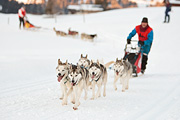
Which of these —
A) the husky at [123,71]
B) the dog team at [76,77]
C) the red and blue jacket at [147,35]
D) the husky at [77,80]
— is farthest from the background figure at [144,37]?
the husky at [77,80]

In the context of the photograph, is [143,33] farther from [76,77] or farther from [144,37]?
[76,77]

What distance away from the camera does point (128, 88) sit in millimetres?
5332

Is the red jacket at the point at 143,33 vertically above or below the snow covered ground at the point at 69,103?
above

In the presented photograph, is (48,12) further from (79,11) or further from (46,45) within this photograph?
(46,45)

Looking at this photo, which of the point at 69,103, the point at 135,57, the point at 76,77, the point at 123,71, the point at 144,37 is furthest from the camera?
the point at 144,37

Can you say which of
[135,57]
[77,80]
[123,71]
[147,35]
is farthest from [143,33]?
[77,80]

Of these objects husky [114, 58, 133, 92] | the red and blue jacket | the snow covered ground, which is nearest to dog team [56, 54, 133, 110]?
husky [114, 58, 133, 92]

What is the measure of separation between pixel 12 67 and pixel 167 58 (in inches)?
267

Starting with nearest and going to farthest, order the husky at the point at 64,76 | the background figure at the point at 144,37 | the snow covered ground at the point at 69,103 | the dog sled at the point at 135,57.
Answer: the snow covered ground at the point at 69,103
the husky at the point at 64,76
the dog sled at the point at 135,57
the background figure at the point at 144,37

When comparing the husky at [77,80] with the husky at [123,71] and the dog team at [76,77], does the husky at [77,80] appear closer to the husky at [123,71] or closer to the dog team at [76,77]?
the dog team at [76,77]

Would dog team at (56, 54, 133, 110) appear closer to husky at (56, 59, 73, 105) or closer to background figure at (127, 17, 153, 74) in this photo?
husky at (56, 59, 73, 105)

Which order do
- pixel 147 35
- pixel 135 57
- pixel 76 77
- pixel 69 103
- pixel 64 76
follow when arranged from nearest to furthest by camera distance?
pixel 76 77
pixel 64 76
pixel 69 103
pixel 135 57
pixel 147 35

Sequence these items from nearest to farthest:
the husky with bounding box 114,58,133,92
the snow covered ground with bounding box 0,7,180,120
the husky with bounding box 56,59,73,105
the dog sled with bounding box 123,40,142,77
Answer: the snow covered ground with bounding box 0,7,180,120 < the husky with bounding box 56,59,73,105 < the husky with bounding box 114,58,133,92 < the dog sled with bounding box 123,40,142,77

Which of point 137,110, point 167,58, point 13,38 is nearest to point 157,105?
point 137,110
